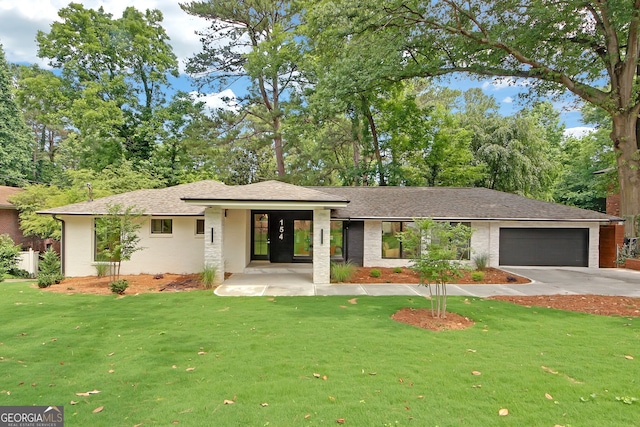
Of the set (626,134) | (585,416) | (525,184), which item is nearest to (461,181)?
(525,184)

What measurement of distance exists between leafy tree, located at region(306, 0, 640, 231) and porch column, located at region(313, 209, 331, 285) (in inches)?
364

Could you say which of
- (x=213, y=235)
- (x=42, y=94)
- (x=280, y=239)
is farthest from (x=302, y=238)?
(x=42, y=94)

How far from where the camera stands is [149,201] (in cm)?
1359

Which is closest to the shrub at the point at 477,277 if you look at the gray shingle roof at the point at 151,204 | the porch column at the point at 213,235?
the porch column at the point at 213,235

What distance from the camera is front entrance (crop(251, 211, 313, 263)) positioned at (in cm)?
1555

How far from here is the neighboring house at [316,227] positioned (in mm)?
11336

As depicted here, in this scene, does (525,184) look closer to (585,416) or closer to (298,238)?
(298,238)

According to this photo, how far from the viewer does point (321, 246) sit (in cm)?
1134

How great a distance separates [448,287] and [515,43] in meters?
11.5

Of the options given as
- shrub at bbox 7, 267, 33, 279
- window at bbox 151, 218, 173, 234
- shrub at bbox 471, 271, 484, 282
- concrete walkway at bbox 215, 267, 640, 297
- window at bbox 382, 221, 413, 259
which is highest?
window at bbox 151, 218, 173, 234

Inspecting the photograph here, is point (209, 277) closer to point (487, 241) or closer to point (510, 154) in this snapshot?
A: point (487, 241)

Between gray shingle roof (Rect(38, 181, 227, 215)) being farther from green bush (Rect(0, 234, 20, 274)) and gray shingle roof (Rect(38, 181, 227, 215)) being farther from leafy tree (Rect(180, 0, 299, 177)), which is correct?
leafy tree (Rect(180, 0, 299, 177))

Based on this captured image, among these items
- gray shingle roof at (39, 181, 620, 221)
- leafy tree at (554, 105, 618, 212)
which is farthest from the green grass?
leafy tree at (554, 105, 618, 212)

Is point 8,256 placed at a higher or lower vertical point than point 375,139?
lower
